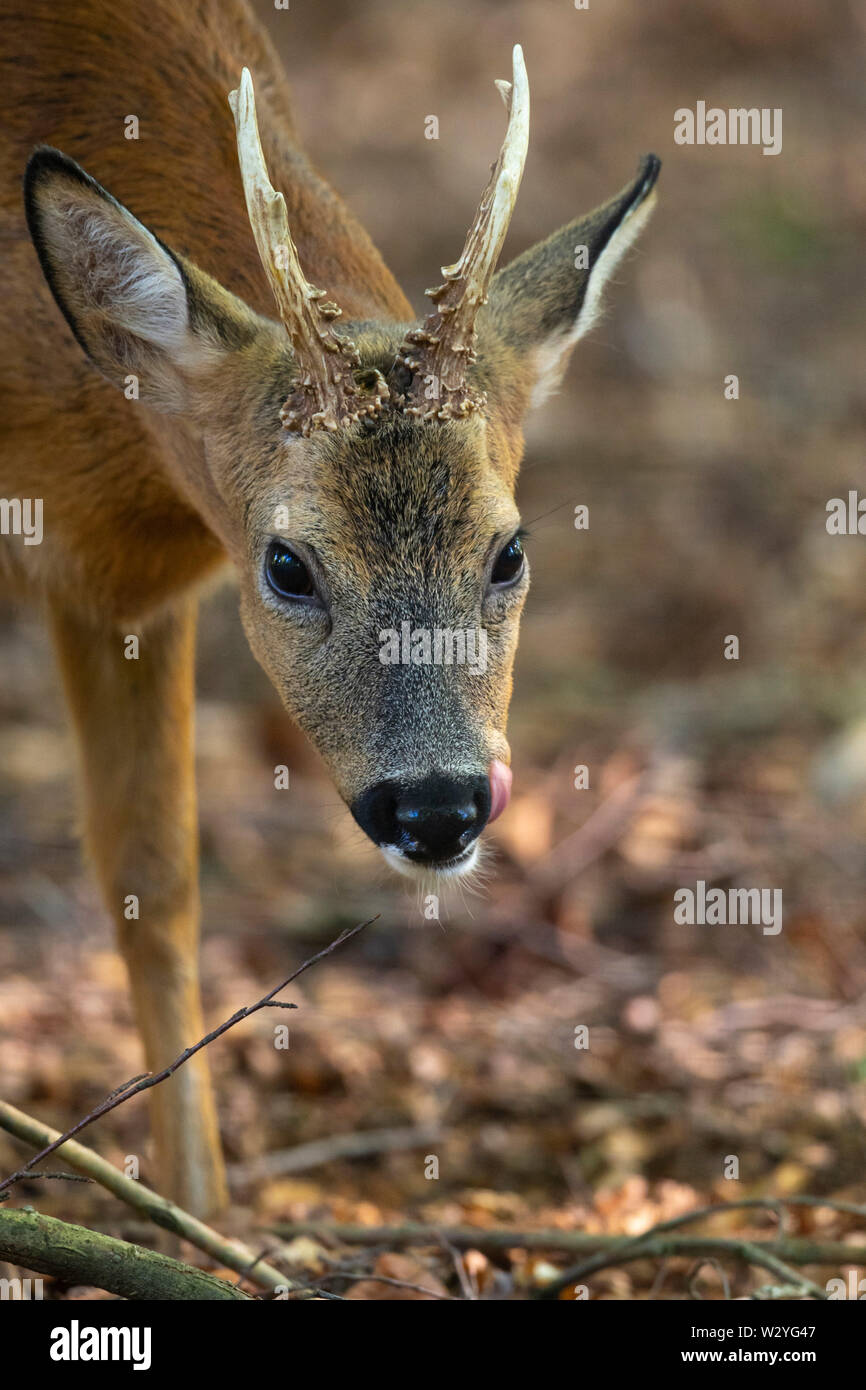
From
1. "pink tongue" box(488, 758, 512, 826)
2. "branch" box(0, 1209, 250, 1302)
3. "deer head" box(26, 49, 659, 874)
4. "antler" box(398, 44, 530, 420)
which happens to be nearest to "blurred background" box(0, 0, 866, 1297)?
"pink tongue" box(488, 758, 512, 826)

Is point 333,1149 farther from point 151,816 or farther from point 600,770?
point 600,770

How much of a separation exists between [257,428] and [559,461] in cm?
757

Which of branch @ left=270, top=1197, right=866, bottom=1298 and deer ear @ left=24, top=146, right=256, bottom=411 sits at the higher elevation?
deer ear @ left=24, top=146, right=256, bottom=411

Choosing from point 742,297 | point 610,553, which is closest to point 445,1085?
point 610,553

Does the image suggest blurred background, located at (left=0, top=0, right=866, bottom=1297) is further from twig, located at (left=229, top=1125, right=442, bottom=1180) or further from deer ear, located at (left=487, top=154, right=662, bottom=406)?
deer ear, located at (left=487, top=154, right=662, bottom=406)

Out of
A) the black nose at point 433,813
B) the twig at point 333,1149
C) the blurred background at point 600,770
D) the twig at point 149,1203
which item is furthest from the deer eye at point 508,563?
the twig at point 333,1149

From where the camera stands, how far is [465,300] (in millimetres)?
4422

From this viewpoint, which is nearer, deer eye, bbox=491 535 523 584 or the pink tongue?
the pink tongue

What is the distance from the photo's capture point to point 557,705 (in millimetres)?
10102

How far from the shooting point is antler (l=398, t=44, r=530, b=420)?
433cm

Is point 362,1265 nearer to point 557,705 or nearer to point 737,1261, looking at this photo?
point 737,1261

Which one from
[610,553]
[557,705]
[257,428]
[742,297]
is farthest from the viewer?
[742,297]

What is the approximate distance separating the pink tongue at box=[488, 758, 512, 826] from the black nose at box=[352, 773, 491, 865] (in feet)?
0.24

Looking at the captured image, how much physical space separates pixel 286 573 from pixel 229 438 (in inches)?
22.3
